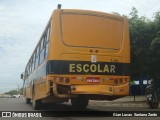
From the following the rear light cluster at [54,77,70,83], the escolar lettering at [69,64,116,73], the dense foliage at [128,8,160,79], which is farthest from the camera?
the dense foliage at [128,8,160,79]

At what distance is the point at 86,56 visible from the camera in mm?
13586

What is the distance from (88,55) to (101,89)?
131 cm

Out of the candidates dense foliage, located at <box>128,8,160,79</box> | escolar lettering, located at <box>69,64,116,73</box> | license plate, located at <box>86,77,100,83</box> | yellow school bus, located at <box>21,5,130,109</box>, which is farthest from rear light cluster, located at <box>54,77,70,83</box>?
dense foliage, located at <box>128,8,160,79</box>

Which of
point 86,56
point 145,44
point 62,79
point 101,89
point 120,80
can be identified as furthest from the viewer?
point 145,44

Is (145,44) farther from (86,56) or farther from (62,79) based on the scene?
(62,79)

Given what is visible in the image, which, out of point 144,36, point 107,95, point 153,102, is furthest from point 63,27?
point 144,36

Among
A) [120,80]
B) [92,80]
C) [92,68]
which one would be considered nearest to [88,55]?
[92,68]

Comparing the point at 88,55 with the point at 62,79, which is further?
the point at 88,55

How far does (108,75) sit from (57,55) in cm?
199

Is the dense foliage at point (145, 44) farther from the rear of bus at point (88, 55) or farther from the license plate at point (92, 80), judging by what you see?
the license plate at point (92, 80)

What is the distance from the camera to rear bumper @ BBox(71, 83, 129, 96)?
1315 cm

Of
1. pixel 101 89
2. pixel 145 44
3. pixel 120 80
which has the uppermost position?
pixel 145 44

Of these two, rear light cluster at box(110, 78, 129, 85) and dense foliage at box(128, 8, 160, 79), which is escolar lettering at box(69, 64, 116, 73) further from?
dense foliage at box(128, 8, 160, 79)

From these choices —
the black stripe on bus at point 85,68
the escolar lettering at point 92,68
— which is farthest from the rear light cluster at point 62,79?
the escolar lettering at point 92,68
